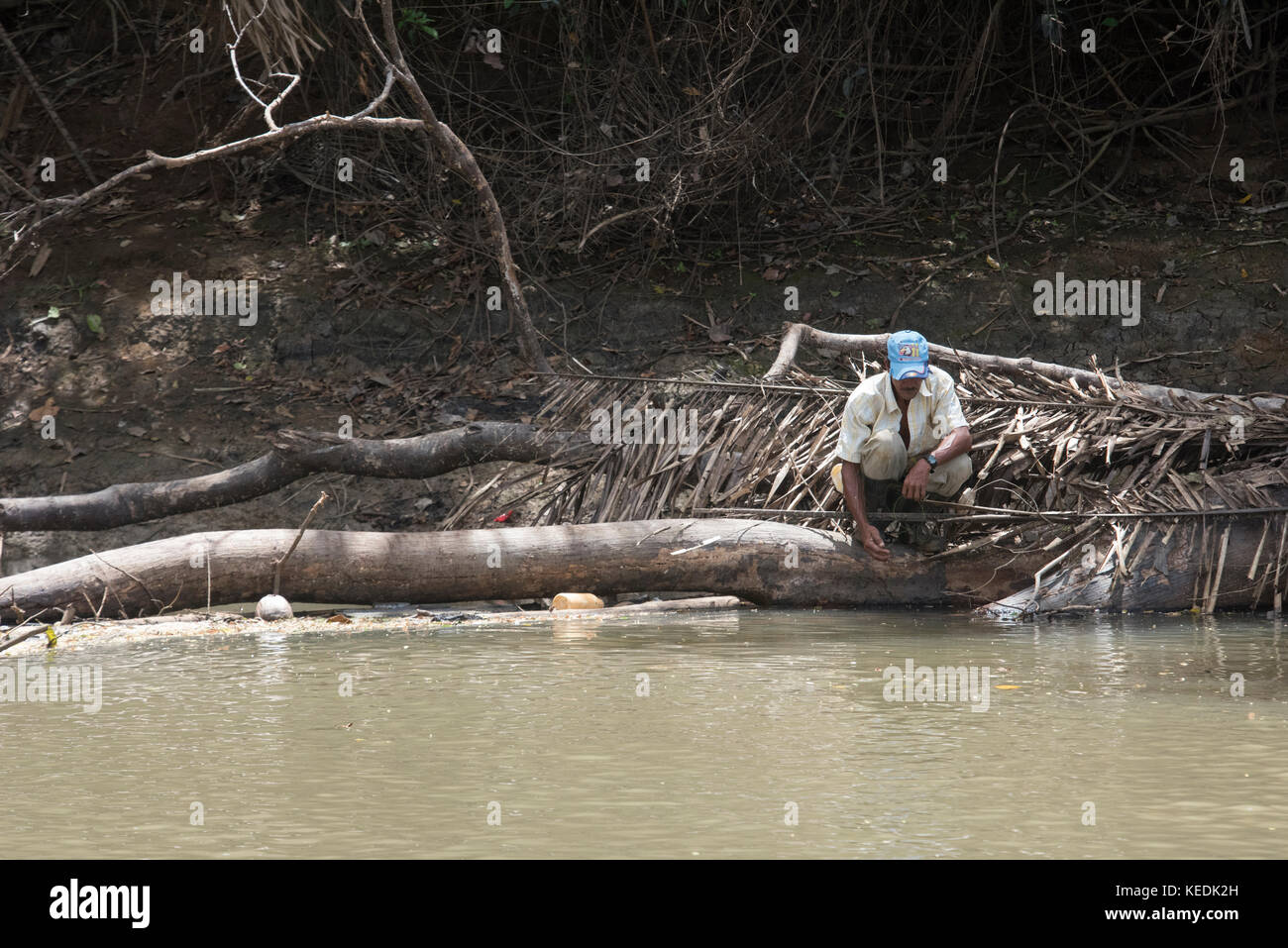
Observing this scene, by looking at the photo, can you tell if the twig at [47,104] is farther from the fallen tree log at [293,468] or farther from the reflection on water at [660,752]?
the reflection on water at [660,752]

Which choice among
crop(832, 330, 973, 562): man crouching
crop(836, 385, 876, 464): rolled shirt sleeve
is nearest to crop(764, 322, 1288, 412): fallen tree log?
crop(832, 330, 973, 562): man crouching

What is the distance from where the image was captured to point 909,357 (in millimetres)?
6000

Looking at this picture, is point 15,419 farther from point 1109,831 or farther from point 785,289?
point 1109,831

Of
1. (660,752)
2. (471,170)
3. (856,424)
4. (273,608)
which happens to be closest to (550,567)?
(273,608)

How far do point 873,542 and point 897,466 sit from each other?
0.36 meters

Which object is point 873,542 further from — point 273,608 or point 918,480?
point 273,608

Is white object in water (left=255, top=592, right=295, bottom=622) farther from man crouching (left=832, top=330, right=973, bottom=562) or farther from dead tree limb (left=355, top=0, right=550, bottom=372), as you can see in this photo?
man crouching (left=832, top=330, right=973, bottom=562)

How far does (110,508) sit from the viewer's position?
6988 millimetres

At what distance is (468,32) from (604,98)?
1.32 m

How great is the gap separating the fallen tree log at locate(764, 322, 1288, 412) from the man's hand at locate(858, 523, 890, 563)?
1.14 meters

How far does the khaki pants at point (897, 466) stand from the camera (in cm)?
612

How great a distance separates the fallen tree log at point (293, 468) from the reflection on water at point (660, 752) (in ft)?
5.49

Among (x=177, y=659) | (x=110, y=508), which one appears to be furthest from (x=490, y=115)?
(x=177, y=659)

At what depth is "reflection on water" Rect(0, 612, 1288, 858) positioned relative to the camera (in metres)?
Result: 2.91
